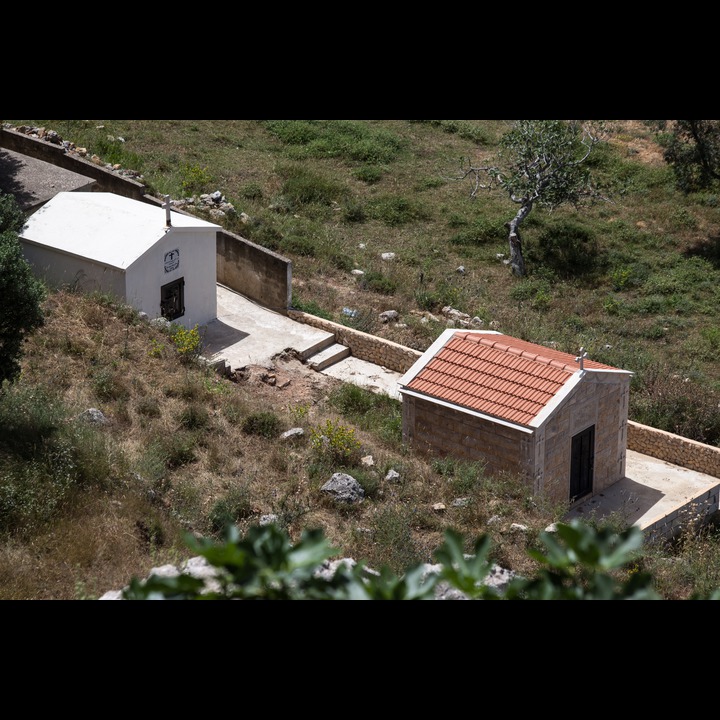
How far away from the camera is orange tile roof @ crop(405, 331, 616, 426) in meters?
15.5

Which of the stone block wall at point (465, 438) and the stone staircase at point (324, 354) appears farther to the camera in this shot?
the stone staircase at point (324, 354)

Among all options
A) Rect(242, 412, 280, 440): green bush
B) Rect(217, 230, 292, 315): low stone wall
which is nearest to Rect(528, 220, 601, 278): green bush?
Rect(217, 230, 292, 315): low stone wall

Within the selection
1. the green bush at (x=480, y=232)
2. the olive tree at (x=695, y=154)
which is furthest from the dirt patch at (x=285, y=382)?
the olive tree at (x=695, y=154)

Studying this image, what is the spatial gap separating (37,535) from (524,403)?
7.73 meters

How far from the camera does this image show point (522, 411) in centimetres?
1528

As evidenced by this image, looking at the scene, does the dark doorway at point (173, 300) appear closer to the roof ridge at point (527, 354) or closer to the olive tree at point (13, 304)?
the roof ridge at point (527, 354)

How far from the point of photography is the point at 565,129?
2683 cm

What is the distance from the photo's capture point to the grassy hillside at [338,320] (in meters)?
11.9

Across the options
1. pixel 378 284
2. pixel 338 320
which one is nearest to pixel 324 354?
pixel 338 320

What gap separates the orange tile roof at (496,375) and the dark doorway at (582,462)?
1127 mm

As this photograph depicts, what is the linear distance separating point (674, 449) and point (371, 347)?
6.32 m

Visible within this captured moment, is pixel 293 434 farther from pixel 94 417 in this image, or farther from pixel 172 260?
pixel 172 260
